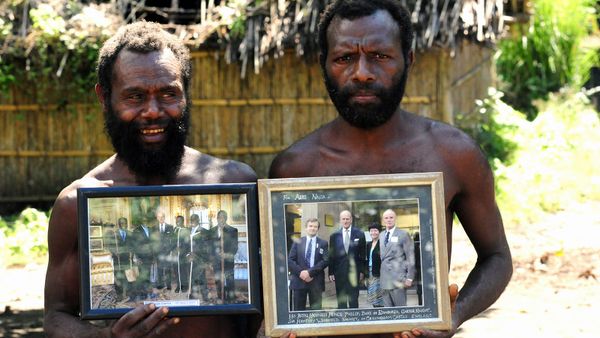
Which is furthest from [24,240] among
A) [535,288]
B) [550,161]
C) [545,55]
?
[545,55]

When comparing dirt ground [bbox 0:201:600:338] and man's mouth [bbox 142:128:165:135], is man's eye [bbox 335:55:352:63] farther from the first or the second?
dirt ground [bbox 0:201:600:338]

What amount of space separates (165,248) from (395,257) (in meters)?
0.74

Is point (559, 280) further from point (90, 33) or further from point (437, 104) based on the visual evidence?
point (90, 33)

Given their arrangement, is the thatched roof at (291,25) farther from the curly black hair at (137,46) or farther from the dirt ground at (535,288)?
the curly black hair at (137,46)

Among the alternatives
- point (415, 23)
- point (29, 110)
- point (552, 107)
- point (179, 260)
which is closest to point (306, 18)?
point (415, 23)

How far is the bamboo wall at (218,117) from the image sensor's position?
11516 millimetres

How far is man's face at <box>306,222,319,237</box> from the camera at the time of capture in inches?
119

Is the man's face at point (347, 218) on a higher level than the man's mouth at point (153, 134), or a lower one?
lower

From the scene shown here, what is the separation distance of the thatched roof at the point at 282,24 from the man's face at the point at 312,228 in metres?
7.60

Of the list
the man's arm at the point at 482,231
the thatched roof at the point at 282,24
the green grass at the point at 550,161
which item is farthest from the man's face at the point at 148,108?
the green grass at the point at 550,161

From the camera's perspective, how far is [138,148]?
320 centimetres

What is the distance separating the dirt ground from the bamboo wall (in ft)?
7.29

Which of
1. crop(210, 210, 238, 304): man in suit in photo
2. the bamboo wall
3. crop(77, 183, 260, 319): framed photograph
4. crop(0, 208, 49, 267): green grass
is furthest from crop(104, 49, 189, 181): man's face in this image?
the bamboo wall

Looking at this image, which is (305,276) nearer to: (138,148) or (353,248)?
(353,248)
